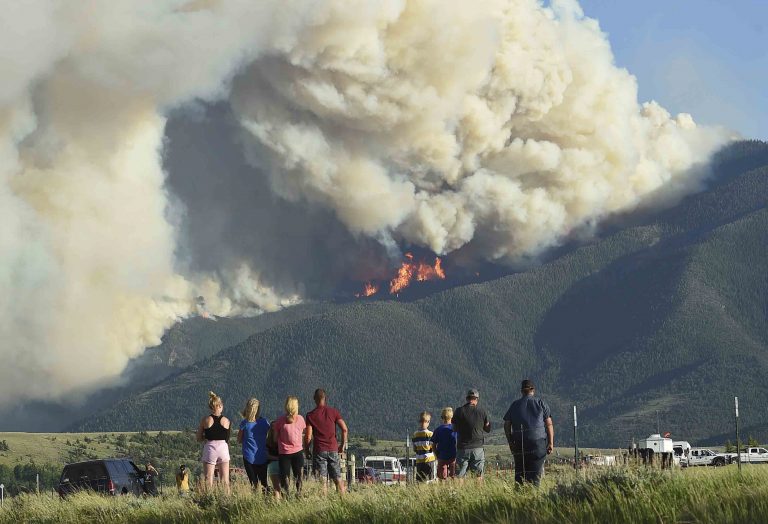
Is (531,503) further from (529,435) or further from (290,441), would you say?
(290,441)

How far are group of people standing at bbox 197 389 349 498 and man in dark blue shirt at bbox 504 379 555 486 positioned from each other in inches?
168

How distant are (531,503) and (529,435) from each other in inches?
155

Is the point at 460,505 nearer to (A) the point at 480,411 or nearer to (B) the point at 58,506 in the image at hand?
(A) the point at 480,411

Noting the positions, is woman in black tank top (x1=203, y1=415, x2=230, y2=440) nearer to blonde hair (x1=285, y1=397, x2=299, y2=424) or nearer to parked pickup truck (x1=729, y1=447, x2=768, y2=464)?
blonde hair (x1=285, y1=397, x2=299, y2=424)

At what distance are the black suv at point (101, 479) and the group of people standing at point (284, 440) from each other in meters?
9.69

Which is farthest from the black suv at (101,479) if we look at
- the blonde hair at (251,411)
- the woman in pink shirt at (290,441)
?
the woman in pink shirt at (290,441)

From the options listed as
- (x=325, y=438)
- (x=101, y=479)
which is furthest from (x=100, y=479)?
(x=325, y=438)

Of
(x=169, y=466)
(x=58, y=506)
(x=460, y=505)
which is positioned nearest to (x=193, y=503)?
(x=58, y=506)

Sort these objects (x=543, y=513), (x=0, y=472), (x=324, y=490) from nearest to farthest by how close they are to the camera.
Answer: (x=543, y=513) < (x=324, y=490) < (x=0, y=472)

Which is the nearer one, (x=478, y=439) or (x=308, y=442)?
(x=308, y=442)

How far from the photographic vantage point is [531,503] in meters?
20.9

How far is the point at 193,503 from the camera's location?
27.7m

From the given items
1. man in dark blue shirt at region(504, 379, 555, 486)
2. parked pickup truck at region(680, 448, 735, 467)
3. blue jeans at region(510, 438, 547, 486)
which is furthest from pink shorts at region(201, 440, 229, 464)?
parked pickup truck at region(680, 448, 735, 467)

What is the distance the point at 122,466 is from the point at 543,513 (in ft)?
76.3
